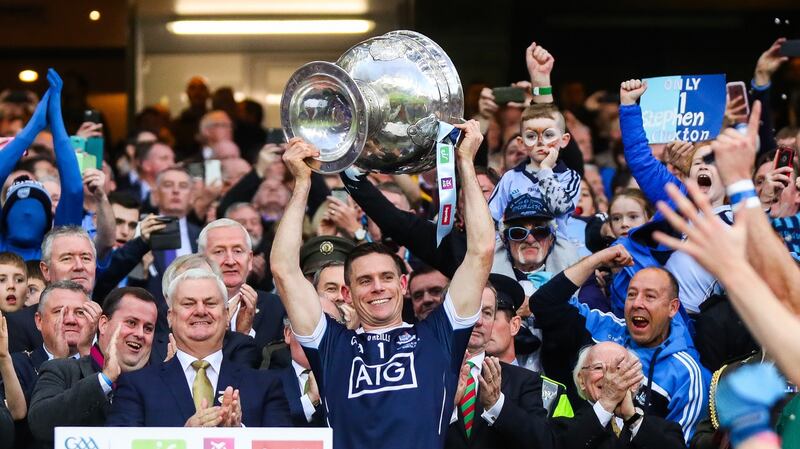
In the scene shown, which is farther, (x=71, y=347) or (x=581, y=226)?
(x=581, y=226)

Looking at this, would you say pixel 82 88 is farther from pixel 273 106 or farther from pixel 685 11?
pixel 685 11

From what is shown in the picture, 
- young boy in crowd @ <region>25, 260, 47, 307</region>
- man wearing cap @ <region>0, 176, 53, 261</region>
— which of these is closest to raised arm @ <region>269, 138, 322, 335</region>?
young boy in crowd @ <region>25, 260, 47, 307</region>

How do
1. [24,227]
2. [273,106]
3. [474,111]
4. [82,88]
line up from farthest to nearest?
[273,106] → [82,88] → [474,111] → [24,227]

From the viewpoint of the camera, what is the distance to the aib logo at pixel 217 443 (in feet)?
21.0

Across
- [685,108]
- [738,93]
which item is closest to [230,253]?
[685,108]

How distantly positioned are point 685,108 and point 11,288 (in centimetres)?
397

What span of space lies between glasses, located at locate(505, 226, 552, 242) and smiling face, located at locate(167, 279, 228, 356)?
1.93 m

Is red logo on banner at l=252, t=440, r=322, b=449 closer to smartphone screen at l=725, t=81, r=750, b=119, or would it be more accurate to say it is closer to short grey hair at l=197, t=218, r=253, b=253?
short grey hair at l=197, t=218, r=253, b=253

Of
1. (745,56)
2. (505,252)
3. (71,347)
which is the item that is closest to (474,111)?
(745,56)

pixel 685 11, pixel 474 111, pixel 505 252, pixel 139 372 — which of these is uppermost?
pixel 685 11

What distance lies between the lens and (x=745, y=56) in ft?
49.1

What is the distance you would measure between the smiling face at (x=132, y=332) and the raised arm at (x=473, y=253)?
165 centimetres

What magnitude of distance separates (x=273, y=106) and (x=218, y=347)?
30.1 ft

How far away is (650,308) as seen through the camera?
8078 mm
